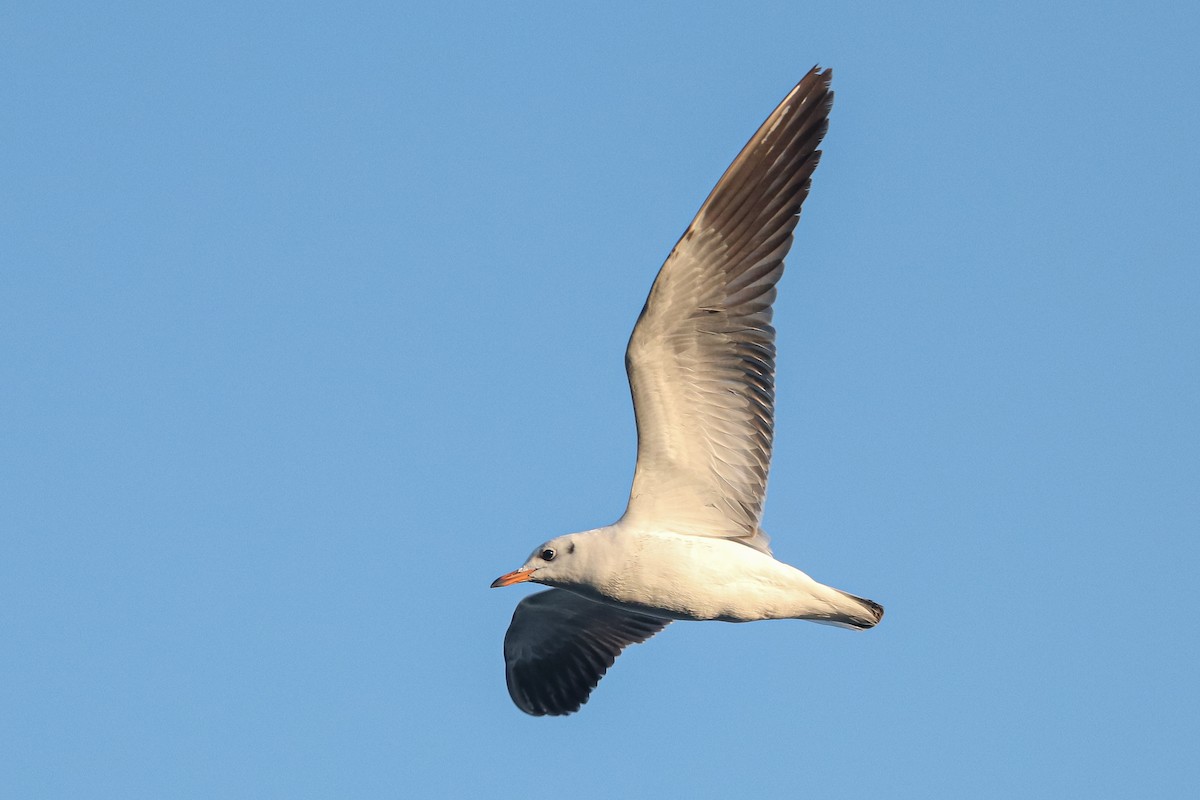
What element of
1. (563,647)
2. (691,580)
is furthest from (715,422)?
(563,647)

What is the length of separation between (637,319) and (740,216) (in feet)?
4.39

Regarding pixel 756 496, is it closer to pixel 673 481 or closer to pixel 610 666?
pixel 673 481

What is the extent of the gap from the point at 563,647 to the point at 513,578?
3.50 m

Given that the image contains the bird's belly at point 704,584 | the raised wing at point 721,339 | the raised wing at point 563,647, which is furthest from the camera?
the raised wing at point 563,647

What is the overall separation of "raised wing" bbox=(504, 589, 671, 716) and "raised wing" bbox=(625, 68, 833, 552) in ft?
9.96

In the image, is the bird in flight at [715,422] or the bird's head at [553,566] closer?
the bird in flight at [715,422]

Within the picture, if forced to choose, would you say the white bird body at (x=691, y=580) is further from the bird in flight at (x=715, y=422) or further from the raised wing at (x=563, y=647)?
the raised wing at (x=563, y=647)

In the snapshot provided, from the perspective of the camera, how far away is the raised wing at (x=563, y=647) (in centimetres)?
1823

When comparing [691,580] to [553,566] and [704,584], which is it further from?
[553,566]

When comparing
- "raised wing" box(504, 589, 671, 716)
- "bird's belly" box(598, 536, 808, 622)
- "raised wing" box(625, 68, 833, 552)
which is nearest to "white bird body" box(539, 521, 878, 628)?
"bird's belly" box(598, 536, 808, 622)

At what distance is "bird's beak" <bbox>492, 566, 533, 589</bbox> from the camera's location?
15.2 meters

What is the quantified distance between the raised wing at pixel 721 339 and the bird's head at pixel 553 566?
28.9 inches

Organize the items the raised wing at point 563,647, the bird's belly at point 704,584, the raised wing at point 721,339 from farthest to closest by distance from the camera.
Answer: the raised wing at point 563,647 → the bird's belly at point 704,584 → the raised wing at point 721,339

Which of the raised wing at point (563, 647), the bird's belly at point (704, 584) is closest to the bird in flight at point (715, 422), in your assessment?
the bird's belly at point (704, 584)
